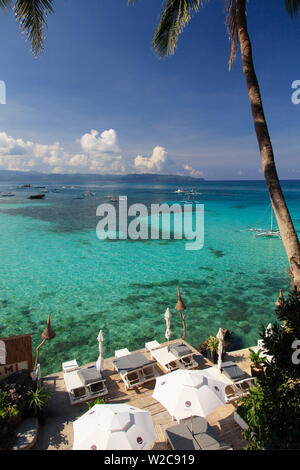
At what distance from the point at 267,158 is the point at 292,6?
5.12m

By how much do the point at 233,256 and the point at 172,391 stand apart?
20451mm

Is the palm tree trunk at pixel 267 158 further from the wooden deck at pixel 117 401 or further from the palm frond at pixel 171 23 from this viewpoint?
the wooden deck at pixel 117 401

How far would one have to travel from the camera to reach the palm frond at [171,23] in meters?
7.02

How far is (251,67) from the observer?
5793 millimetres

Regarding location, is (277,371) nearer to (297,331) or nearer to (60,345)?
(297,331)

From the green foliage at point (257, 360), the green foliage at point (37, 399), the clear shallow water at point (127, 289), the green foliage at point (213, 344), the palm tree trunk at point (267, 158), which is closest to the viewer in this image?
the palm tree trunk at point (267, 158)

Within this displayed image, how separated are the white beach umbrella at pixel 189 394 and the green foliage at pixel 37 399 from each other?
286 cm

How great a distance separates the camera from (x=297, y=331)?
4254 mm

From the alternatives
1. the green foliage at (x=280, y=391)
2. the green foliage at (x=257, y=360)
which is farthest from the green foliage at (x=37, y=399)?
the green foliage at (x=257, y=360)

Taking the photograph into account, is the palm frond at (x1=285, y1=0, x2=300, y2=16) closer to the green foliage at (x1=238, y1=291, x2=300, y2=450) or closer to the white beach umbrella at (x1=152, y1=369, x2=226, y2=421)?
the green foliage at (x1=238, y1=291, x2=300, y2=450)
